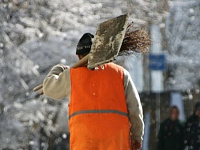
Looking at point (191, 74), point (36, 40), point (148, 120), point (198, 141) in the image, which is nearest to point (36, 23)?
point (36, 40)

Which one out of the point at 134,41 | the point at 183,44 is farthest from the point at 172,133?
the point at 134,41

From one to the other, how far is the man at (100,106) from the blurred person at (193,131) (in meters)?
7.02

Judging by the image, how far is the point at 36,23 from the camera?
1235cm

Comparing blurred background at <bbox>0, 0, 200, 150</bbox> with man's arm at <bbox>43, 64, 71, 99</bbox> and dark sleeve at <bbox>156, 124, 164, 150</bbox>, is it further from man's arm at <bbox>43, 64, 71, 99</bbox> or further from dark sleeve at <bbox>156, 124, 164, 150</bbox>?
man's arm at <bbox>43, 64, 71, 99</bbox>

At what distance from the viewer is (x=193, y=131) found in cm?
1249

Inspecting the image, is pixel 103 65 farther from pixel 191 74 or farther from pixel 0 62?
pixel 191 74

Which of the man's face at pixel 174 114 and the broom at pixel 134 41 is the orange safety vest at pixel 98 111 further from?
the man's face at pixel 174 114

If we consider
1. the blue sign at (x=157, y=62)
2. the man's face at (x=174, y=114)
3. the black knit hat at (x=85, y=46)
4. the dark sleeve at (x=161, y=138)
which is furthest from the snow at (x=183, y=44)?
the black knit hat at (x=85, y=46)

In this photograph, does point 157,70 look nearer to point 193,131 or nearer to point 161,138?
point 161,138

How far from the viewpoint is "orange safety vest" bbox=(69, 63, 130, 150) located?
5.34 meters

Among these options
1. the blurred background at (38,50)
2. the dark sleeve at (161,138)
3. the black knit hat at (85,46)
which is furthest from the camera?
the dark sleeve at (161,138)

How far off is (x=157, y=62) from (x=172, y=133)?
240 cm

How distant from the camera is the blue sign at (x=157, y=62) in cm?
1474

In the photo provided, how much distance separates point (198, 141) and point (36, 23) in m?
3.33
